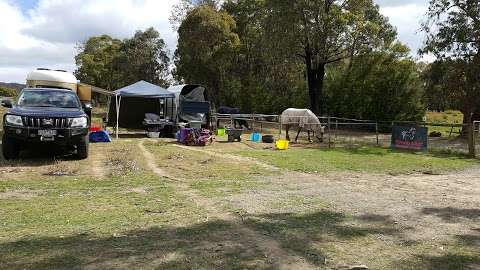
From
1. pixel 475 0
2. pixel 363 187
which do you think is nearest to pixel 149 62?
pixel 475 0

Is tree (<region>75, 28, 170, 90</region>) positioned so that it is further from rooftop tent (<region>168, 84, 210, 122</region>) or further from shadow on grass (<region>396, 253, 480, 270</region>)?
shadow on grass (<region>396, 253, 480, 270</region>)

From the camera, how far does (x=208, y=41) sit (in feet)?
131

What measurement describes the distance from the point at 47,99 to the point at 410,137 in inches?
496

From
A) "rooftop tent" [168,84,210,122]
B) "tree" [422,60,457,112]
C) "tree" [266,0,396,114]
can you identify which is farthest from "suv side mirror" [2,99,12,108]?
"tree" [422,60,457,112]

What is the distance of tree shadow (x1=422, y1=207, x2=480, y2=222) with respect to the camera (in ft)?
22.7

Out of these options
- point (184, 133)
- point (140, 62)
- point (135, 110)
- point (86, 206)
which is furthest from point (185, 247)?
point (140, 62)

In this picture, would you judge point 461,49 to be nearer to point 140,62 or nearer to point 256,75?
point 256,75

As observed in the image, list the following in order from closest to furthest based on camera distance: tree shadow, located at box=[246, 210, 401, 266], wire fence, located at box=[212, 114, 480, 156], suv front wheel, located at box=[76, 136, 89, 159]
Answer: tree shadow, located at box=[246, 210, 401, 266] < suv front wheel, located at box=[76, 136, 89, 159] < wire fence, located at box=[212, 114, 480, 156]

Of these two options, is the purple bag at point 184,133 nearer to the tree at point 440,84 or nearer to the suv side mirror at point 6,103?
the suv side mirror at point 6,103

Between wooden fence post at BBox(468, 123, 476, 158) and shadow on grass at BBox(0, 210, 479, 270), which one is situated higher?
wooden fence post at BBox(468, 123, 476, 158)

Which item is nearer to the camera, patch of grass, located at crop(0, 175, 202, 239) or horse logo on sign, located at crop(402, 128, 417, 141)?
patch of grass, located at crop(0, 175, 202, 239)

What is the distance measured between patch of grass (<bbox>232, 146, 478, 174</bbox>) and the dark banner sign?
29.1 inches

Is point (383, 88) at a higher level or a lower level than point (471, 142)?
higher

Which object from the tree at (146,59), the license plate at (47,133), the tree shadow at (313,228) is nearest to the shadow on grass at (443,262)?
the tree shadow at (313,228)
